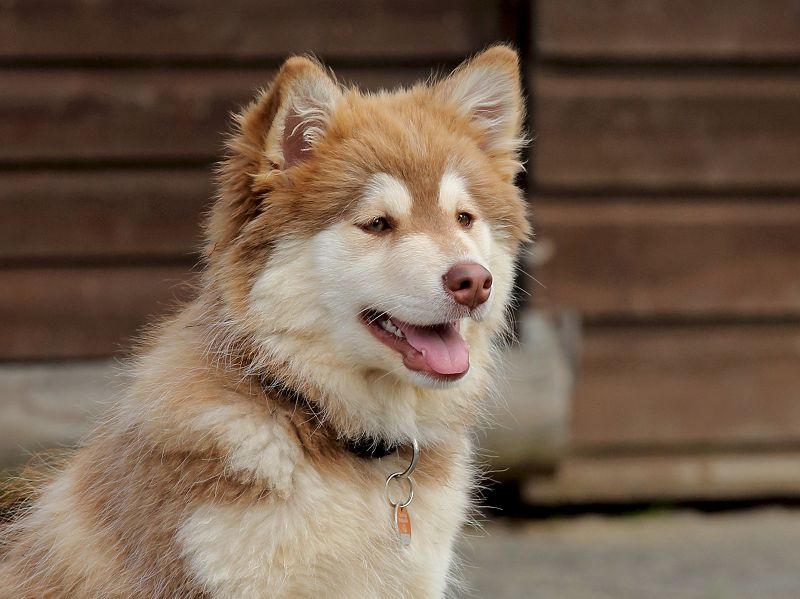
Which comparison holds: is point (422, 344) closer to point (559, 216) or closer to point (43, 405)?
point (559, 216)

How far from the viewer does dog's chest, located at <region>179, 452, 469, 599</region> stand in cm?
245

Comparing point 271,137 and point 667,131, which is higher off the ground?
point 271,137

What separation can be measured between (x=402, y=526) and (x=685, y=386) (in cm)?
305

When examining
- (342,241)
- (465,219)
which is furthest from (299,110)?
(465,219)

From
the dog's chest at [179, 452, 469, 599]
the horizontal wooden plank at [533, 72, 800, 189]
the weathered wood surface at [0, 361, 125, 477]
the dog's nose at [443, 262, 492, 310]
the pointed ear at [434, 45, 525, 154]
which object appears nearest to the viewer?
the dog's chest at [179, 452, 469, 599]

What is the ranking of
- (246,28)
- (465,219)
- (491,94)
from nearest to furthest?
(465,219), (491,94), (246,28)

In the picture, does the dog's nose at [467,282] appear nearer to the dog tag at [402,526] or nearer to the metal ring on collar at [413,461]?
the metal ring on collar at [413,461]

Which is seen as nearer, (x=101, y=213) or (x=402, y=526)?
(x=402, y=526)

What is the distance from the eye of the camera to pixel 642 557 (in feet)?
16.7

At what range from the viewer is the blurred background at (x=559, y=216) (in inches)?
193

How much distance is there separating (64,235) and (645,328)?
9.46 feet

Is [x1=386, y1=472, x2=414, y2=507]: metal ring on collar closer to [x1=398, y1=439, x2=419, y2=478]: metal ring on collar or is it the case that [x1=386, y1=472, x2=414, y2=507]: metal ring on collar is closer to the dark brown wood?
[x1=398, y1=439, x2=419, y2=478]: metal ring on collar

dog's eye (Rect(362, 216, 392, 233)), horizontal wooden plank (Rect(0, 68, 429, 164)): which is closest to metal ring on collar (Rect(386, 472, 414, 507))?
dog's eye (Rect(362, 216, 392, 233))

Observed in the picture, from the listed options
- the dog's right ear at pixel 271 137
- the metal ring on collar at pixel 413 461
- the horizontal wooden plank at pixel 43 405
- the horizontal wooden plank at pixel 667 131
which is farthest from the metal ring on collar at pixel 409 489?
the horizontal wooden plank at pixel 667 131
